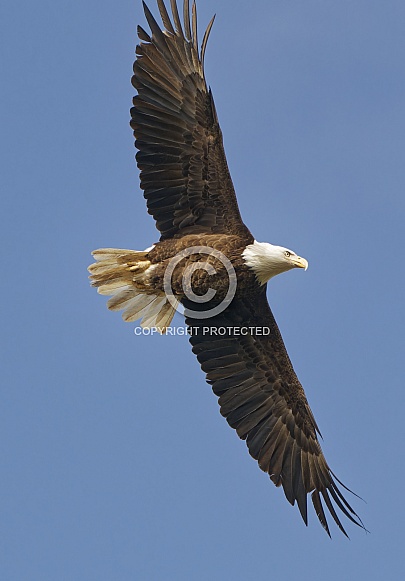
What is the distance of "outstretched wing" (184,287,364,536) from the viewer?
12562 millimetres

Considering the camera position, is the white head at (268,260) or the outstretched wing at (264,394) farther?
the outstretched wing at (264,394)

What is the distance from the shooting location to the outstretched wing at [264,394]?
12.6 m

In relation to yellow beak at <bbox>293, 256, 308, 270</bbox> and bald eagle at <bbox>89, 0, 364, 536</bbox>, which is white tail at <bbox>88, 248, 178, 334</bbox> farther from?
yellow beak at <bbox>293, 256, 308, 270</bbox>

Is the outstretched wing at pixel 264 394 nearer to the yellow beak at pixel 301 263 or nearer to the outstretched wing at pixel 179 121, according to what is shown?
the yellow beak at pixel 301 263

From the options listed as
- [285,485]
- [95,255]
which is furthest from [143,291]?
[285,485]

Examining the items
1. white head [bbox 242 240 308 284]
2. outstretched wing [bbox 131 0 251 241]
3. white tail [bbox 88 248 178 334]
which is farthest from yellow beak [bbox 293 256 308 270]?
white tail [bbox 88 248 178 334]

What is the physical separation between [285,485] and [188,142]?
3574 mm

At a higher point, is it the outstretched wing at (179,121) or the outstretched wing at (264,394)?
the outstretched wing at (179,121)

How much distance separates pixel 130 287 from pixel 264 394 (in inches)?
69.7

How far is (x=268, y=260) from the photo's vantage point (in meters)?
11.9

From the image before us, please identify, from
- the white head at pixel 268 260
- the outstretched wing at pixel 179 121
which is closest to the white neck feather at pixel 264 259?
the white head at pixel 268 260

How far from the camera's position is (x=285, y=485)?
1252 cm

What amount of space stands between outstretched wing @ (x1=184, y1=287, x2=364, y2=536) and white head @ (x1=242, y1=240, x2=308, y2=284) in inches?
19.3

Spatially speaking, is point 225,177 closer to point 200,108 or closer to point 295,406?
point 200,108
